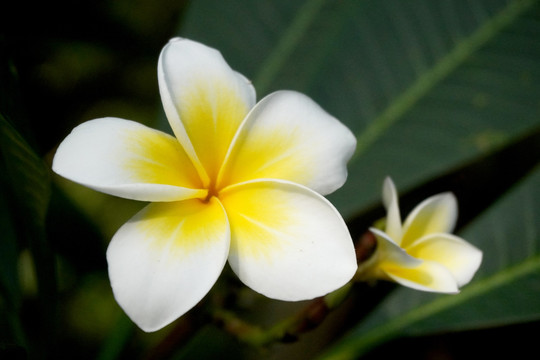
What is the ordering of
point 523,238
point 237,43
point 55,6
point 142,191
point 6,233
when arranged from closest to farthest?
point 142,191 < point 6,233 < point 523,238 < point 237,43 < point 55,6

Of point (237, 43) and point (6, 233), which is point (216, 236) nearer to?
point (6, 233)

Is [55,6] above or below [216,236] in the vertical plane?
below

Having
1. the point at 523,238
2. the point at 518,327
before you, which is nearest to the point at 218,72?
the point at 523,238

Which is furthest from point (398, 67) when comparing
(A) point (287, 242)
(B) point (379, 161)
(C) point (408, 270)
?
(A) point (287, 242)

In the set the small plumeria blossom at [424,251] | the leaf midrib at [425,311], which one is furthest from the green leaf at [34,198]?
the leaf midrib at [425,311]

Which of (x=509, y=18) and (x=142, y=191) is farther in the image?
(x=509, y=18)

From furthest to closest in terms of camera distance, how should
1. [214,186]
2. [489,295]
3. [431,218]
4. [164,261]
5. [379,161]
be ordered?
[379,161] < [489,295] < [431,218] < [214,186] < [164,261]

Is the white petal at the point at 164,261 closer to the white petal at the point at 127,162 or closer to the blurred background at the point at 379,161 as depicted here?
the white petal at the point at 127,162

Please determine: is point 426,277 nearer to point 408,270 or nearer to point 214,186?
point 408,270
